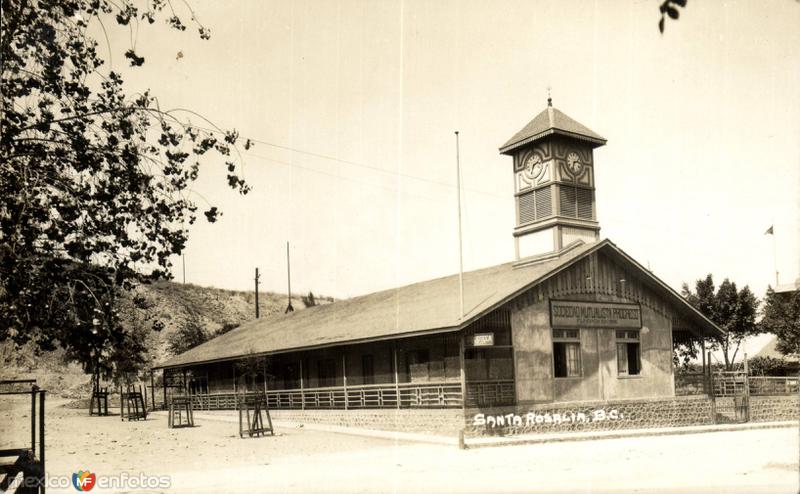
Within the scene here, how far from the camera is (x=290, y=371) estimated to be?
32.1m

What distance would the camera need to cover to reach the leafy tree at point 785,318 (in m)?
42.1

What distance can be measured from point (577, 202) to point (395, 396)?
9.11 meters

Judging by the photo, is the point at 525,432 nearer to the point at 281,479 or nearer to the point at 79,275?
the point at 281,479

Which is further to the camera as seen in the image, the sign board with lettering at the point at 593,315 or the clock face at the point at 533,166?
the clock face at the point at 533,166

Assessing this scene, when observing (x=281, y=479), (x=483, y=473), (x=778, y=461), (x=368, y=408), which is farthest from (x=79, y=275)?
(x=368, y=408)

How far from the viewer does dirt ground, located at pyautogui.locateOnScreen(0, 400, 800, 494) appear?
11.8 meters

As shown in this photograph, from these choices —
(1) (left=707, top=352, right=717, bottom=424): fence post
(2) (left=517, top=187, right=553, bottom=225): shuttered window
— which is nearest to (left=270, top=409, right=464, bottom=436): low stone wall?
(2) (left=517, top=187, right=553, bottom=225): shuttered window

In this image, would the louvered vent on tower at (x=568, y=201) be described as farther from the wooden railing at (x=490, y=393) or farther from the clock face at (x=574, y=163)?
the wooden railing at (x=490, y=393)

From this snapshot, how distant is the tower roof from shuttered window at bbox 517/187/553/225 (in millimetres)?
1790

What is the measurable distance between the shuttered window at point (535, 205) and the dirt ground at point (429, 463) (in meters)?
8.46

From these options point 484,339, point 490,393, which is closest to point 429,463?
point 484,339

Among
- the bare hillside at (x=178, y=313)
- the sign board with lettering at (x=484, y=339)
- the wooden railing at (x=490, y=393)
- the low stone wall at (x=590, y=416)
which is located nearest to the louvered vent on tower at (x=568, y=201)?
the low stone wall at (x=590, y=416)

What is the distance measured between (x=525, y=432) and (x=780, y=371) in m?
35.9

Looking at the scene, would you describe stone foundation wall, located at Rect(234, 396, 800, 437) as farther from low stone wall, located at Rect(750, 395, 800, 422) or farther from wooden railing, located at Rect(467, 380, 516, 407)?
wooden railing, located at Rect(467, 380, 516, 407)
